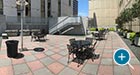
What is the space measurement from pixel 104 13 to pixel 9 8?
31.9 metres

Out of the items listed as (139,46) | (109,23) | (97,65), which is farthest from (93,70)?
(109,23)

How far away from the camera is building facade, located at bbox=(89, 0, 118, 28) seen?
166 ft

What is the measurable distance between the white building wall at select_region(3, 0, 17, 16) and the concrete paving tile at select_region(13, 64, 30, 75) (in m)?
20.5

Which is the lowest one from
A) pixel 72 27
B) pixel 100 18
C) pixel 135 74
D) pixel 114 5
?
pixel 135 74

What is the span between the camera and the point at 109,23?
50.6 meters

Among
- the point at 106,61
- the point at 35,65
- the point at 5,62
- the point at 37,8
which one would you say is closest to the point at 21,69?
the point at 35,65

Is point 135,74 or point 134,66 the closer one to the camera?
point 135,74

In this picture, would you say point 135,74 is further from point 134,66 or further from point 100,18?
point 100,18

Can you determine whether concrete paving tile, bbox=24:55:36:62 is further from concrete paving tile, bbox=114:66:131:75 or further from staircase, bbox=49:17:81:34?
staircase, bbox=49:17:81:34

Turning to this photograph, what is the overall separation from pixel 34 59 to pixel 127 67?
454cm

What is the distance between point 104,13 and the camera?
167 ft

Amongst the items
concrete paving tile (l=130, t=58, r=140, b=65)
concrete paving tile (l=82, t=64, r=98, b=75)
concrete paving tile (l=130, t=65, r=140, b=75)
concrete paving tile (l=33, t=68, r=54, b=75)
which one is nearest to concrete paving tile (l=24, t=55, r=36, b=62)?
concrete paving tile (l=33, t=68, r=54, b=75)

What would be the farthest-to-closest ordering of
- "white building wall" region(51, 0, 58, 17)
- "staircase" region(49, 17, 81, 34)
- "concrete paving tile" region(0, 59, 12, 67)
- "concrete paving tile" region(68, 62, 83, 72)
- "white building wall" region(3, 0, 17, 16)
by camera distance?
"white building wall" region(51, 0, 58, 17) < "white building wall" region(3, 0, 17, 16) < "staircase" region(49, 17, 81, 34) < "concrete paving tile" region(0, 59, 12, 67) < "concrete paving tile" region(68, 62, 83, 72)

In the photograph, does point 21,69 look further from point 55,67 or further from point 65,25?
point 65,25
